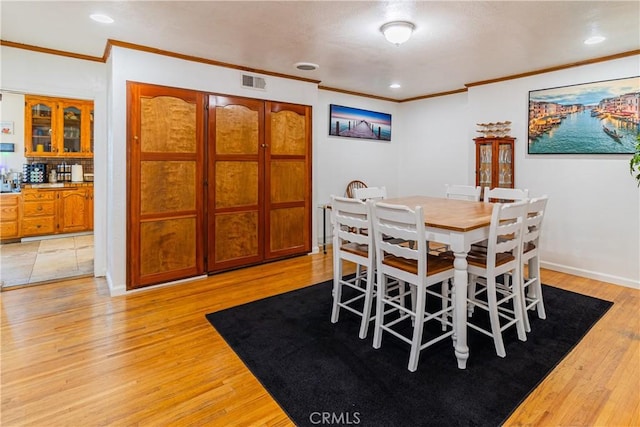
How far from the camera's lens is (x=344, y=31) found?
9.87ft

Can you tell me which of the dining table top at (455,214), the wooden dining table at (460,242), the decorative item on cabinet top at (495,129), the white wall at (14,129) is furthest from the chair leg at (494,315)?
the white wall at (14,129)

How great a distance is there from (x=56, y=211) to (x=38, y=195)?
34 cm

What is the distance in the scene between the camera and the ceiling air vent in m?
4.12

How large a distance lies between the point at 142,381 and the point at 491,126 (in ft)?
15.2

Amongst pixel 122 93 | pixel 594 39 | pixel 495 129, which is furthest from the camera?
pixel 495 129

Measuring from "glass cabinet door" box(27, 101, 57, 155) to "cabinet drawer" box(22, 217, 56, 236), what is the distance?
1075mm

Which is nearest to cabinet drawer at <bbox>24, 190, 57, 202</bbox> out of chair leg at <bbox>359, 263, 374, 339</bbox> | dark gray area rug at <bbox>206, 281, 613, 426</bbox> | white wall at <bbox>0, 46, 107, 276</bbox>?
white wall at <bbox>0, 46, 107, 276</bbox>

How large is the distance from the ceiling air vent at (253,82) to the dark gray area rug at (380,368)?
8.34 feet

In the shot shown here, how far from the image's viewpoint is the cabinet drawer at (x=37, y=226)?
18.3 ft

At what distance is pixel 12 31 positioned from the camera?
10.2 ft

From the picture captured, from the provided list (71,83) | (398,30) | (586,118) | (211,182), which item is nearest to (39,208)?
(71,83)

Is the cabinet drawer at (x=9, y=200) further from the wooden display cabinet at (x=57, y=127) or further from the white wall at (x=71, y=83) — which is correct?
the white wall at (x=71, y=83)

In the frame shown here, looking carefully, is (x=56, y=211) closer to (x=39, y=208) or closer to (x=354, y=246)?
(x=39, y=208)

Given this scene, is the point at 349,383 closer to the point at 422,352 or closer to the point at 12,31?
the point at 422,352
